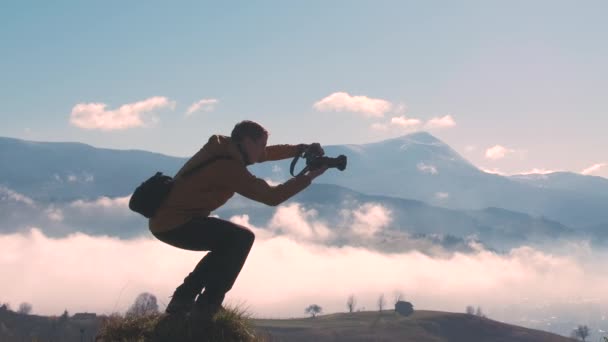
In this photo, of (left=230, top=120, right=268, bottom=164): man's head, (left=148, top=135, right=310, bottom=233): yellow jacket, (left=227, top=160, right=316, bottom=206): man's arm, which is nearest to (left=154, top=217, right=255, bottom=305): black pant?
(left=148, top=135, right=310, bottom=233): yellow jacket

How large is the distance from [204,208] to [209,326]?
1.57m

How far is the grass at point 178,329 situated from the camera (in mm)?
7660

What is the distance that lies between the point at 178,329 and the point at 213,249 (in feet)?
4.27

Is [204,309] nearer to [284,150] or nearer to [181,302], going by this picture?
[181,302]

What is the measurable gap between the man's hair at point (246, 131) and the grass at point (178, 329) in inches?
94.9

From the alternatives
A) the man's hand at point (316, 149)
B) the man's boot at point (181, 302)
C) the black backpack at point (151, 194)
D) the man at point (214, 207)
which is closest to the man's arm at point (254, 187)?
the man at point (214, 207)

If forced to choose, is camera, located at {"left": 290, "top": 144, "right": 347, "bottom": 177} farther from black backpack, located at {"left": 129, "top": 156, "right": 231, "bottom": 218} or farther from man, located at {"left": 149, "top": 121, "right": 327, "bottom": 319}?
black backpack, located at {"left": 129, "top": 156, "right": 231, "bottom": 218}

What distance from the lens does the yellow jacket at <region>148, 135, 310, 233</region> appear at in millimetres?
7684

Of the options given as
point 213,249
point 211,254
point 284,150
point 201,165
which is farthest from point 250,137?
point 211,254

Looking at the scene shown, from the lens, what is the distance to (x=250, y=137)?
8023mm

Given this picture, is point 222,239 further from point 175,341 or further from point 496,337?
point 496,337

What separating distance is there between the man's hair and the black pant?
1.25 metres

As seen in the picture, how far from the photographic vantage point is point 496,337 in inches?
7864

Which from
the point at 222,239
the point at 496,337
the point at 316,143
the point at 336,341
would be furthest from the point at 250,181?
the point at 496,337
